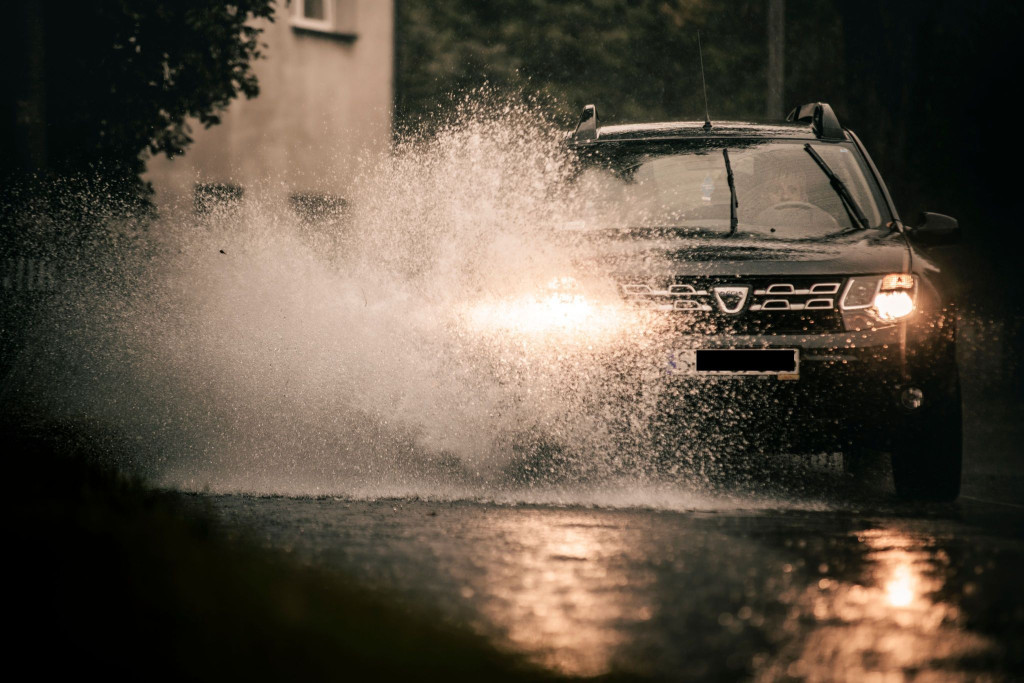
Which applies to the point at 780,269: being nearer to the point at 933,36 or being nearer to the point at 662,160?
the point at 662,160

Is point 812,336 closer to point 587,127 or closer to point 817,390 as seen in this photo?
point 817,390

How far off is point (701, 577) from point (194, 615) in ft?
5.98

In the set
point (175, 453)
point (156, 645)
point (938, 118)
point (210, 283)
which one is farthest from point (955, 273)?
point (156, 645)

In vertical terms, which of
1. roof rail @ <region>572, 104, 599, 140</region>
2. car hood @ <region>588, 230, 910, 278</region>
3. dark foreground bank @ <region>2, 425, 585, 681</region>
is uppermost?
roof rail @ <region>572, 104, 599, 140</region>

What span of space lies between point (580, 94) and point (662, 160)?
1600 cm

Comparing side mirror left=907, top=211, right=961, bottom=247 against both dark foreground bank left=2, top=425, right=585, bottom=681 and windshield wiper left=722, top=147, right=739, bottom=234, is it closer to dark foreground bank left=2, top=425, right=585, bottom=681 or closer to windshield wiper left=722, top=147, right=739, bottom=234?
windshield wiper left=722, top=147, right=739, bottom=234

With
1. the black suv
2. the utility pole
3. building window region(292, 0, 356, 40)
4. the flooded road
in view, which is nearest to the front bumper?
the black suv

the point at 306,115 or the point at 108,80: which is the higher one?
the point at 306,115

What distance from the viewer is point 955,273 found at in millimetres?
15508

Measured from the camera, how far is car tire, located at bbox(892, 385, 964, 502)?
7.03 meters

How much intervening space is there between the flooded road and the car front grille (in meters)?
0.80

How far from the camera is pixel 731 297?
23.1ft

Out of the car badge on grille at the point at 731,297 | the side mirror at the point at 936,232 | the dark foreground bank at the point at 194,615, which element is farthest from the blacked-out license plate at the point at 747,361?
the dark foreground bank at the point at 194,615

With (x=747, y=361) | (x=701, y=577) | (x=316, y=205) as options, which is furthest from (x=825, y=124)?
(x=316, y=205)
